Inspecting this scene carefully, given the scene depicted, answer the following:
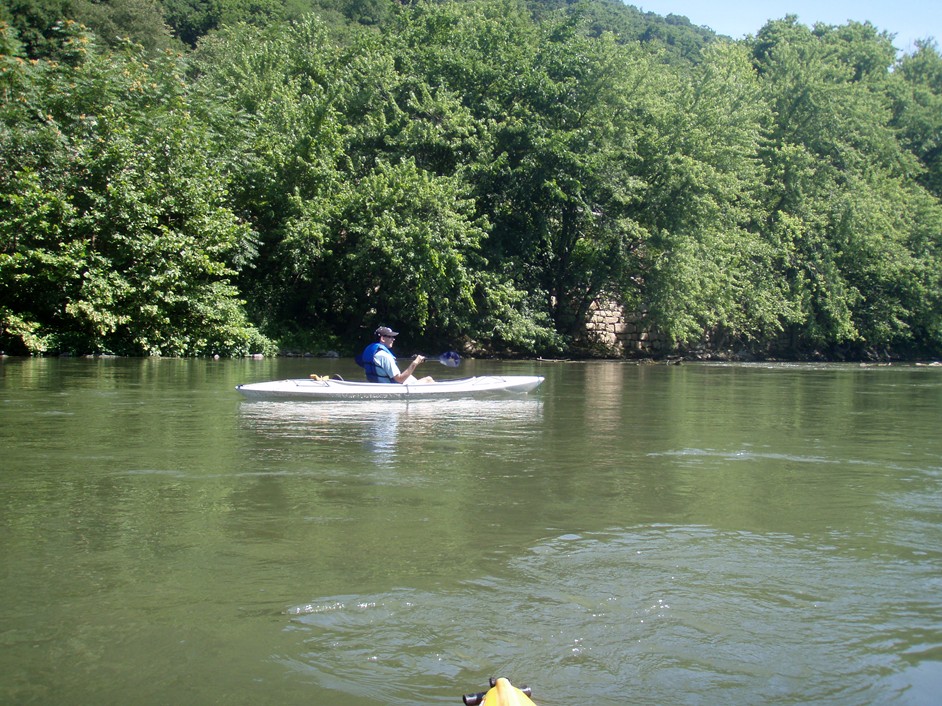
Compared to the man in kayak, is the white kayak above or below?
below

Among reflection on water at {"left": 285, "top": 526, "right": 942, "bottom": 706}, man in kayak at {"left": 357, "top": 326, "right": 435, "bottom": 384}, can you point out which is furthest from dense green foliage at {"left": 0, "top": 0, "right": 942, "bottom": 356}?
reflection on water at {"left": 285, "top": 526, "right": 942, "bottom": 706}

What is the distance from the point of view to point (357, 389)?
12.4 m

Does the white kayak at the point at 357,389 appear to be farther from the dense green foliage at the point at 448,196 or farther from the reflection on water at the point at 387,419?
the dense green foliage at the point at 448,196

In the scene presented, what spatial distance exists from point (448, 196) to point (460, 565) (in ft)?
66.5

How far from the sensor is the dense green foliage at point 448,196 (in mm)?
21172

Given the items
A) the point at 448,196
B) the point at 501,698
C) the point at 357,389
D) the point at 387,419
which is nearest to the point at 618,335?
the point at 448,196

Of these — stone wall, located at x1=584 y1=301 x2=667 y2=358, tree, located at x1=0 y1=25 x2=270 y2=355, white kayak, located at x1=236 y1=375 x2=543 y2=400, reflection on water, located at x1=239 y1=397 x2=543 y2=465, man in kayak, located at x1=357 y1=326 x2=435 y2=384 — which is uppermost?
tree, located at x1=0 y1=25 x2=270 y2=355

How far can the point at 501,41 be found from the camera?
27.4 metres

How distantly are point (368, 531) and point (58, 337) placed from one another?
59.2 feet

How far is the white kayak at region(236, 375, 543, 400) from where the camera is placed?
12117 mm

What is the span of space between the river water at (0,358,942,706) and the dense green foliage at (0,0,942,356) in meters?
12.6

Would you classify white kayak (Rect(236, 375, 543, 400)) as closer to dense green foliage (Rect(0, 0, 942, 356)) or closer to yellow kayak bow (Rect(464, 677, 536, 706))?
yellow kayak bow (Rect(464, 677, 536, 706))

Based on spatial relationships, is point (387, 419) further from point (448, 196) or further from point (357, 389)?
point (448, 196)

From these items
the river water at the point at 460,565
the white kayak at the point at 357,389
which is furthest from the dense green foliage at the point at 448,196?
the river water at the point at 460,565
